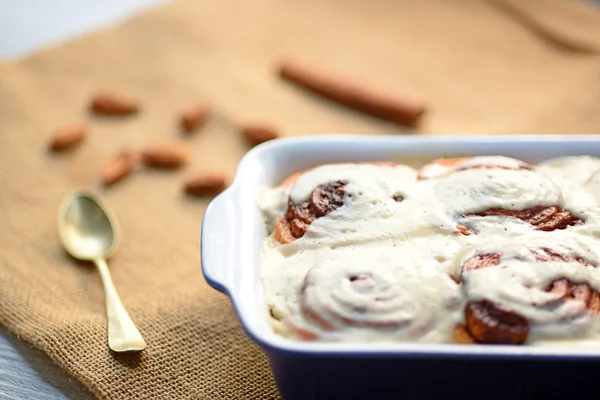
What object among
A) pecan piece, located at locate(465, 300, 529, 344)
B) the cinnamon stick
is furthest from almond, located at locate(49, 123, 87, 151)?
pecan piece, located at locate(465, 300, 529, 344)

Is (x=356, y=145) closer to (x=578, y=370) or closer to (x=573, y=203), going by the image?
(x=573, y=203)

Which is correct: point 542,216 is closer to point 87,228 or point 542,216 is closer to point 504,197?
point 504,197

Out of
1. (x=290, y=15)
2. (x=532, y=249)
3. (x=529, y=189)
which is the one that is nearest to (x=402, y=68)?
(x=290, y=15)

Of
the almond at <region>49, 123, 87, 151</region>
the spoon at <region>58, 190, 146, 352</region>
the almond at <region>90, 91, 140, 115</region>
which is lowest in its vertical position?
the spoon at <region>58, 190, 146, 352</region>

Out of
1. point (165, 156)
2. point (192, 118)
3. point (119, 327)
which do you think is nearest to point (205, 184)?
point (165, 156)

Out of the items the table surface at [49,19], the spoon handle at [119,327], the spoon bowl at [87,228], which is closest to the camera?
the spoon handle at [119,327]

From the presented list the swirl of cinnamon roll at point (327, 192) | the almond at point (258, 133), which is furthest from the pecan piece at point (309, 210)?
the almond at point (258, 133)

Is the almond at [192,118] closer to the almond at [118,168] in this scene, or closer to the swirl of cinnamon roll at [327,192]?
the almond at [118,168]

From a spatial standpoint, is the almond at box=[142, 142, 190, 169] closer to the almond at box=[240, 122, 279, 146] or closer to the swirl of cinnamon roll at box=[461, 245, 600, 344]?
the almond at box=[240, 122, 279, 146]
